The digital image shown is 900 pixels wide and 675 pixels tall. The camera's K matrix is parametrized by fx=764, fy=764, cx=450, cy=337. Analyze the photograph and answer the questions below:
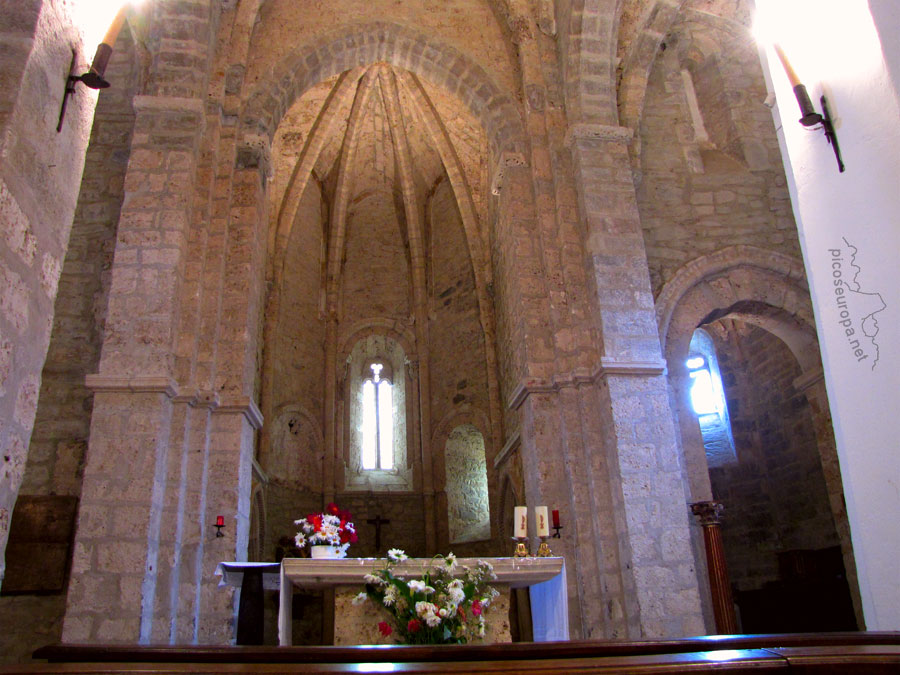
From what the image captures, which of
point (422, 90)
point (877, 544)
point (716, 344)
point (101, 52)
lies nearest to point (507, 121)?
point (422, 90)

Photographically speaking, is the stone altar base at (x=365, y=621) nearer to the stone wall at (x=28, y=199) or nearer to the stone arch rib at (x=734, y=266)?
the stone wall at (x=28, y=199)

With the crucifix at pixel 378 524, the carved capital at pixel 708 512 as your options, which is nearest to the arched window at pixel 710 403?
the crucifix at pixel 378 524

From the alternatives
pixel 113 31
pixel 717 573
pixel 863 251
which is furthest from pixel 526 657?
pixel 717 573

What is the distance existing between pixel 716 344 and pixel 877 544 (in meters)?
9.59

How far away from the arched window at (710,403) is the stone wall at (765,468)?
14 cm

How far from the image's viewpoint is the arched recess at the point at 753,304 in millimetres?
8477

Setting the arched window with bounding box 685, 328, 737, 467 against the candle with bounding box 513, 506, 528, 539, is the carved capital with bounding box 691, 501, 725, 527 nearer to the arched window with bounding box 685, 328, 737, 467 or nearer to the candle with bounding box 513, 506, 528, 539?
the candle with bounding box 513, 506, 528, 539

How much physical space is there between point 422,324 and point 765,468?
617 centimetres

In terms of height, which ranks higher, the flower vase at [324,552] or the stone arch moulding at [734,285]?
the stone arch moulding at [734,285]

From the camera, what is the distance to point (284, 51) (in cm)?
912

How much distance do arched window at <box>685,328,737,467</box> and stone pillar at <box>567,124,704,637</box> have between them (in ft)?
14.2

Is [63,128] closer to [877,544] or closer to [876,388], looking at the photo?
[876,388]

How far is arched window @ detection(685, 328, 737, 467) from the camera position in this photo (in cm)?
1174

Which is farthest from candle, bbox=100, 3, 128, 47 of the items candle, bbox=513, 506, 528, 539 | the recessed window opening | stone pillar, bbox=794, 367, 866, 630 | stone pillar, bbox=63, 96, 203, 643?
the recessed window opening
